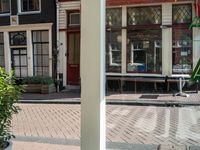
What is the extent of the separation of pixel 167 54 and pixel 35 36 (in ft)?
42.1

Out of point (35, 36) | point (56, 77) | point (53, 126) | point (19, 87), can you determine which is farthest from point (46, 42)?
point (19, 87)

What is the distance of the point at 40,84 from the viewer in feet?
50.1

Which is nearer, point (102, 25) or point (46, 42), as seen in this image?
point (102, 25)

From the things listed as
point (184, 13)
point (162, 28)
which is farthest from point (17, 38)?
point (184, 13)

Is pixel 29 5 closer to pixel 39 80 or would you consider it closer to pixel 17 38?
pixel 17 38

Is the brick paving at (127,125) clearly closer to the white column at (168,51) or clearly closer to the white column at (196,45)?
the white column at (168,51)

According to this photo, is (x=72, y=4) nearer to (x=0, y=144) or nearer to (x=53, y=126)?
(x=53, y=126)

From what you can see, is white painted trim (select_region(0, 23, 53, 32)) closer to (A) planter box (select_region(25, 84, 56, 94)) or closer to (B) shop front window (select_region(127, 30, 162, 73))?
(A) planter box (select_region(25, 84, 56, 94))

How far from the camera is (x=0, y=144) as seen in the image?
13.1 ft

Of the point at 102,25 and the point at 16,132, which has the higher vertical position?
the point at 102,25

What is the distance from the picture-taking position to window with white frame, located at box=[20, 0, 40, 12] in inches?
655

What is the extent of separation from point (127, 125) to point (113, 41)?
392 centimetres

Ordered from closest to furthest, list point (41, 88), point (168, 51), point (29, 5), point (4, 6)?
1. point (168, 51)
2. point (41, 88)
3. point (29, 5)
4. point (4, 6)

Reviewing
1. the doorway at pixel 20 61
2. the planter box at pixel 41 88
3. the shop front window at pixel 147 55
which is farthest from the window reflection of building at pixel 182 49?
the doorway at pixel 20 61
